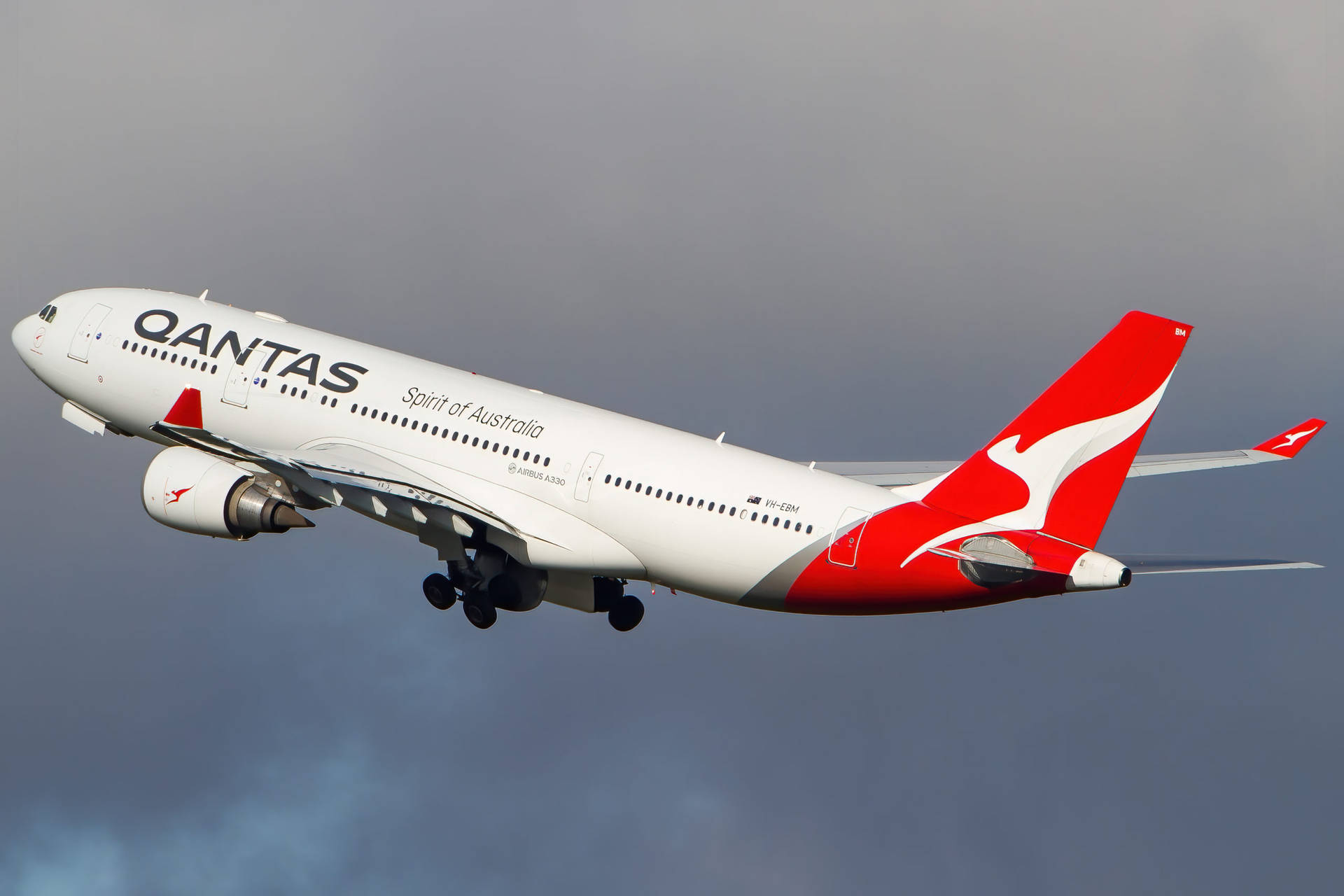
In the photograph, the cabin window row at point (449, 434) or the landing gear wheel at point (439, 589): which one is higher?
the cabin window row at point (449, 434)

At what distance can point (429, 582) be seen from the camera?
45.2 metres

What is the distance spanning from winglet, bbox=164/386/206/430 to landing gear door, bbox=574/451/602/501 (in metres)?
8.72

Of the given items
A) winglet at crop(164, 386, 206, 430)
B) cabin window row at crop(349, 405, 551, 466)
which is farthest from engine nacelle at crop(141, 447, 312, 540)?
cabin window row at crop(349, 405, 551, 466)

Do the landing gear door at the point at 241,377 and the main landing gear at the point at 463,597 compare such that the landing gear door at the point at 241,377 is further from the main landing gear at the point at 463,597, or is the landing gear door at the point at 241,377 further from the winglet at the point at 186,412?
the main landing gear at the point at 463,597

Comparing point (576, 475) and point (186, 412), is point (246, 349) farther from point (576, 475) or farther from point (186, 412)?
point (576, 475)

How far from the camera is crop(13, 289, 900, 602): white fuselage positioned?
39344mm

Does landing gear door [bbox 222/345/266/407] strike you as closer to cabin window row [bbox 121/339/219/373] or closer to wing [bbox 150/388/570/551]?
cabin window row [bbox 121/339/219/373]

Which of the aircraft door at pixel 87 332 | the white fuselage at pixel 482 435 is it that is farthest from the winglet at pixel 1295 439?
the aircraft door at pixel 87 332

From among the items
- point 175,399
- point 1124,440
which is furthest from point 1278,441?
point 175,399

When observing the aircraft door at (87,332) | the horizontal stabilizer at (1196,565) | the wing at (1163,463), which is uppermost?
the aircraft door at (87,332)

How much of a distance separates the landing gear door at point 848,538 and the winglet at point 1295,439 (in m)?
10.9

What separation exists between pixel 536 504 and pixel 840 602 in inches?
311

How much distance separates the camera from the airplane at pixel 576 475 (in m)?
35.8

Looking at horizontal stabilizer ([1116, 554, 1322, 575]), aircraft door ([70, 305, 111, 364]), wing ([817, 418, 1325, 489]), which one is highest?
aircraft door ([70, 305, 111, 364])
